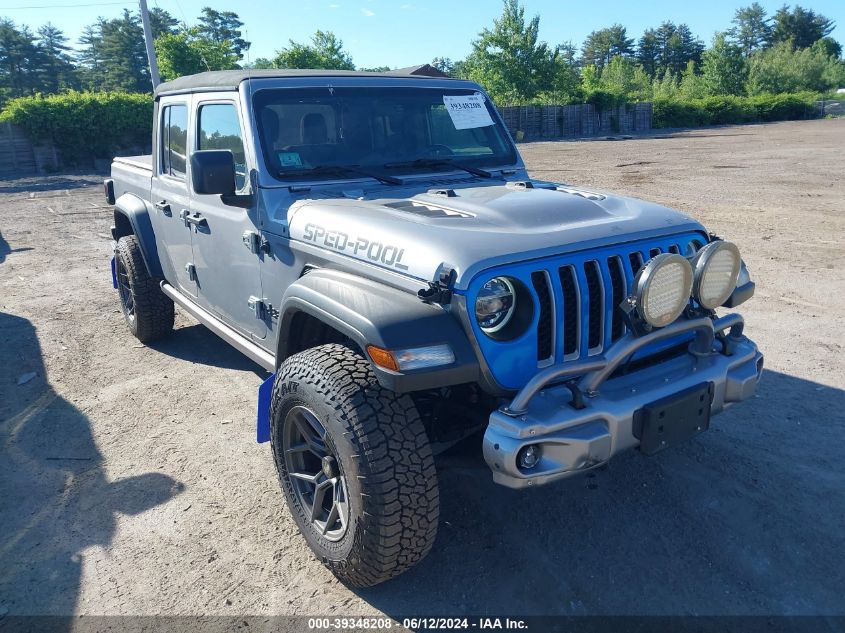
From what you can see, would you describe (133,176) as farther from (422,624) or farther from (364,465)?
(422,624)

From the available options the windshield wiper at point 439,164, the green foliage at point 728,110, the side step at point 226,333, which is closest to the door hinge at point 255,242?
the side step at point 226,333

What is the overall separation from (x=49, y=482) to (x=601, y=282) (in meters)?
3.04

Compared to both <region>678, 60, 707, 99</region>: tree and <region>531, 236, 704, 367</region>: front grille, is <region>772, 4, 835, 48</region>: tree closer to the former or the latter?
<region>678, 60, 707, 99</region>: tree

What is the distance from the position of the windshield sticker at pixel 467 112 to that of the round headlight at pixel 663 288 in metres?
1.83

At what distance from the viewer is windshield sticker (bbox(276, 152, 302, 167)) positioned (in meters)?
Answer: 3.43

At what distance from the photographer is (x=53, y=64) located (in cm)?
6294

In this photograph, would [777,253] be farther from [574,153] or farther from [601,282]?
[574,153]

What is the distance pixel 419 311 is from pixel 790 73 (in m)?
71.8

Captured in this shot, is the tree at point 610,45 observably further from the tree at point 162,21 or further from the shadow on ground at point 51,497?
the shadow on ground at point 51,497

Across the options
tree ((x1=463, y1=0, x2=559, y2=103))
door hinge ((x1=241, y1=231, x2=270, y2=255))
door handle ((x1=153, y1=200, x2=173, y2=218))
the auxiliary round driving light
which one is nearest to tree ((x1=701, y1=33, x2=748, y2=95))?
tree ((x1=463, y1=0, x2=559, y2=103))

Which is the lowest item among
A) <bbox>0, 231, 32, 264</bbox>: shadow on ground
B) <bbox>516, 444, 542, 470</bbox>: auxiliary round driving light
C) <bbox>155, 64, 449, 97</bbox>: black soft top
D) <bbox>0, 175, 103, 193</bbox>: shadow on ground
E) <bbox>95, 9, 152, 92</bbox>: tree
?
<bbox>0, 231, 32, 264</bbox>: shadow on ground

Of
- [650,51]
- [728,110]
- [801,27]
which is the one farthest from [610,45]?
[728,110]

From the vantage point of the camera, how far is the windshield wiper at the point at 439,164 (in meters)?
3.69

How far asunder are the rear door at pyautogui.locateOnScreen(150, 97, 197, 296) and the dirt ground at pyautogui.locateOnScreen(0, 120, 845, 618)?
0.87 meters
